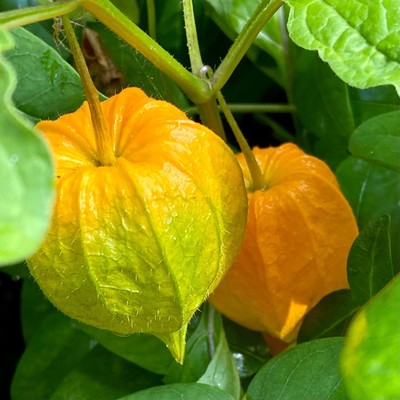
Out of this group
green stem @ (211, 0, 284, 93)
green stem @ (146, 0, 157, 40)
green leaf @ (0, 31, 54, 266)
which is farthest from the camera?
green stem @ (146, 0, 157, 40)

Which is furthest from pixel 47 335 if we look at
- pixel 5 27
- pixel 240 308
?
pixel 5 27

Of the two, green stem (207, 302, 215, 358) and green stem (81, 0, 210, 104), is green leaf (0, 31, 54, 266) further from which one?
green stem (207, 302, 215, 358)

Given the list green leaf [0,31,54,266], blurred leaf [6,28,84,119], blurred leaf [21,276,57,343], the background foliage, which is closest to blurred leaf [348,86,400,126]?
the background foliage

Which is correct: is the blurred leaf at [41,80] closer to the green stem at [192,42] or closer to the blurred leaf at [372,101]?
the green stem at [192,42]

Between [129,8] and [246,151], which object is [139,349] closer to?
[246,151]

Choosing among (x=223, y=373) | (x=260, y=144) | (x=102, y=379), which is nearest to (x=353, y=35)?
(x=223, y=373)

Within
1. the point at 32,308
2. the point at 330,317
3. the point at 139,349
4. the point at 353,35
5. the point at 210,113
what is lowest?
the point at 32,308
